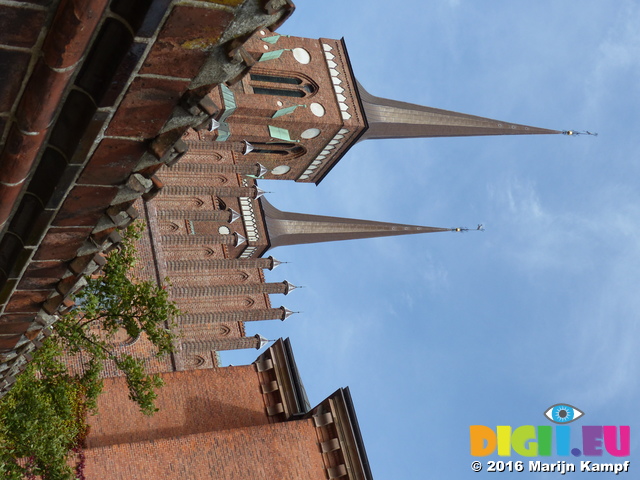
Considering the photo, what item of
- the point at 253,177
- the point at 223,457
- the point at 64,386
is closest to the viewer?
the point at 64,386

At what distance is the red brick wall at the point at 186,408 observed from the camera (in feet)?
59.6

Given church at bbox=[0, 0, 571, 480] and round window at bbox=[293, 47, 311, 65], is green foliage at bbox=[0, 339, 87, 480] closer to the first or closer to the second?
church at bbox=[0, 0, 571, 480]

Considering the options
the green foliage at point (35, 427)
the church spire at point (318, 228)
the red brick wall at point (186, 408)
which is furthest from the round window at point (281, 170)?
the green foliage at point (35, 427)

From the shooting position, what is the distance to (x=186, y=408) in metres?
19.3

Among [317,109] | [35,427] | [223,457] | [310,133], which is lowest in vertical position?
[223,457]

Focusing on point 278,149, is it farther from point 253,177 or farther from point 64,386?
point 64,386

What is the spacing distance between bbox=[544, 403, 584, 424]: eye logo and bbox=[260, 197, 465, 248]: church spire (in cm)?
1656

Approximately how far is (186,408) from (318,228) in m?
18.1

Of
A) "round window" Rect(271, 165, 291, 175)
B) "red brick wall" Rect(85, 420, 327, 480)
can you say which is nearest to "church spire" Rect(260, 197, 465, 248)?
"round window" Rect(271, 165, 291, 175)

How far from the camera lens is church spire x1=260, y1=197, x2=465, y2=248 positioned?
34.0 metres

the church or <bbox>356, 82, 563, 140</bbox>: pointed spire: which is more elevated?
<bbox>356, 82, 563, 140</bbox>: pointed spire

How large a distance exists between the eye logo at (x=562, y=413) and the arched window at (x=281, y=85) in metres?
17.9

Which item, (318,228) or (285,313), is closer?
(285,313)

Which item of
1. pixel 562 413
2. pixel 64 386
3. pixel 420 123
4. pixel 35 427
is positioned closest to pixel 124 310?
pixel 64 386
